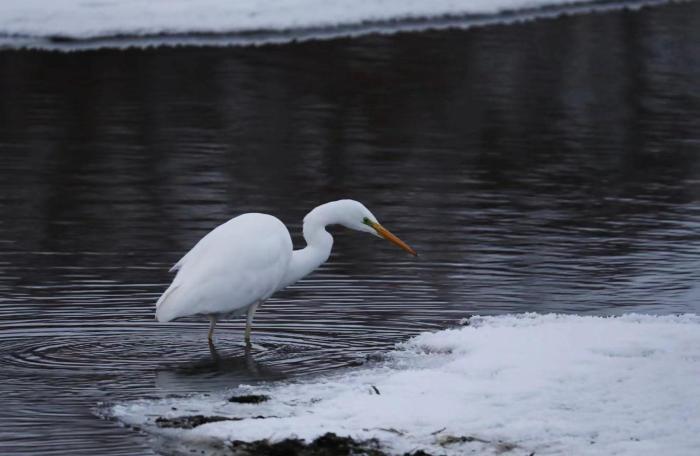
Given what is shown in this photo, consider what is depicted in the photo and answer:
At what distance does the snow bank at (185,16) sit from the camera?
2375 centimetres

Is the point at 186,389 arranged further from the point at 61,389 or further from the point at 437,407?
the point at 437,407

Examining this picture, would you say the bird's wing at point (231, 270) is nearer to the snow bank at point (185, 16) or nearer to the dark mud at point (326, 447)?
the dark mud at point (326, 447)

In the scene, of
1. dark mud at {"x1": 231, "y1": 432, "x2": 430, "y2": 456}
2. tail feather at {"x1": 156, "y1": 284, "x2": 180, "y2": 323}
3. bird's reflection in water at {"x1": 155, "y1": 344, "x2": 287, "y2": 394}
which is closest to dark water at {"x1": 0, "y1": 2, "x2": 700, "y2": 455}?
bird's reflection in water at {"x1": 155, "y1": 344, "x2": 287, "y2": 394}

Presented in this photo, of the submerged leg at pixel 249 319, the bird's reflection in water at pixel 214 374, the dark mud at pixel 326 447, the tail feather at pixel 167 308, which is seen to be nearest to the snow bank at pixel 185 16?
the submerged leg at pixel 249 319

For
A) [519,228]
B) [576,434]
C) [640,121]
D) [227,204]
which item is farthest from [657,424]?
[640,121]

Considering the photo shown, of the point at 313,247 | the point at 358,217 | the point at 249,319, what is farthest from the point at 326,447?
the point at 358,217

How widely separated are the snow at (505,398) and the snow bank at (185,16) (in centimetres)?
1519

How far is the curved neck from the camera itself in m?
10.1

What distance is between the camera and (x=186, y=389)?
28.0 ft

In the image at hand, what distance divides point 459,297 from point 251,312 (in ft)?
5.24

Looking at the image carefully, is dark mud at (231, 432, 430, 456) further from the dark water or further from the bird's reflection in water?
the bird's reflection in water

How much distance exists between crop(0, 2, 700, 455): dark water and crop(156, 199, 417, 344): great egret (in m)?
0.27

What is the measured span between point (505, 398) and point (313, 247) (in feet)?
8.86

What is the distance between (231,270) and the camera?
958cm
